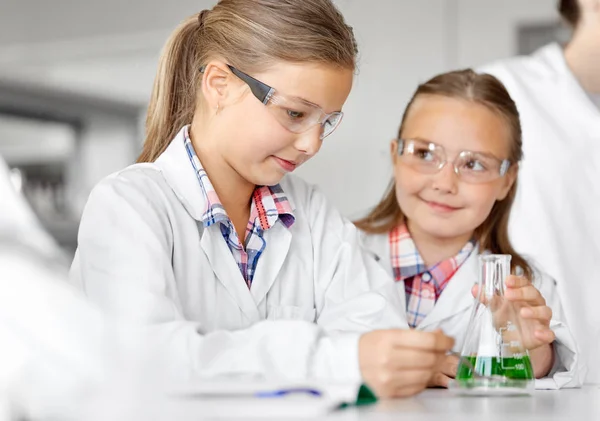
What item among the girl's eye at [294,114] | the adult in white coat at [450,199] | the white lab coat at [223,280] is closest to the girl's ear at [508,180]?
the adult in white coat at [450,199]

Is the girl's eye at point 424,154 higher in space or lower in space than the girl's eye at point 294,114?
higher

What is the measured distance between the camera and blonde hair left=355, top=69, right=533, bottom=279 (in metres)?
1.86

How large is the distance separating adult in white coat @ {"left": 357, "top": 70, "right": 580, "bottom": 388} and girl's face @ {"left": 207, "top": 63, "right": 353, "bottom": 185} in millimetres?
456

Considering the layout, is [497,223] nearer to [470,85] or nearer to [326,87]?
[470,85]

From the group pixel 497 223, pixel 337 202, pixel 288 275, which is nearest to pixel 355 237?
pixel 288 275

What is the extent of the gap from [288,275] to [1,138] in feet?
14.5

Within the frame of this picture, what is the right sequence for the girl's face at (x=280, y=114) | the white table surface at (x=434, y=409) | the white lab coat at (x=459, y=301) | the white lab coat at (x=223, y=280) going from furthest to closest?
the white lab coat at (x=459, y=301), the girl's face at (x=280, y=114), the white lab coat at (x=223, y=280), the white table surface at (x=434, y=409)

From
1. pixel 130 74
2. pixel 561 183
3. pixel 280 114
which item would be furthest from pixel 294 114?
pixel 130 74

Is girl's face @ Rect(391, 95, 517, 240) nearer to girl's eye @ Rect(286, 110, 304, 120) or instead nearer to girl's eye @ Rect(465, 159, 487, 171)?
girl's eye @ Rect(465, 159, 487, 171)

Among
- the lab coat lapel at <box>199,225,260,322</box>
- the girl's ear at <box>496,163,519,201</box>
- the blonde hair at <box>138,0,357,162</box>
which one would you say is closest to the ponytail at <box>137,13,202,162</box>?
the blonde hair at <box>138,0,357,162</box>

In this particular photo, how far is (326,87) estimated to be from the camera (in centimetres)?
135

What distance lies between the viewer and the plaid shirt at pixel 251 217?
Result: 55.1 inches

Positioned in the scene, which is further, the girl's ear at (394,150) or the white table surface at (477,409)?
the girl's ear at (394,150)

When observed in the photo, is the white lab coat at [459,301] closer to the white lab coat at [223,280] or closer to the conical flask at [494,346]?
the white lab coat at [223,280]
